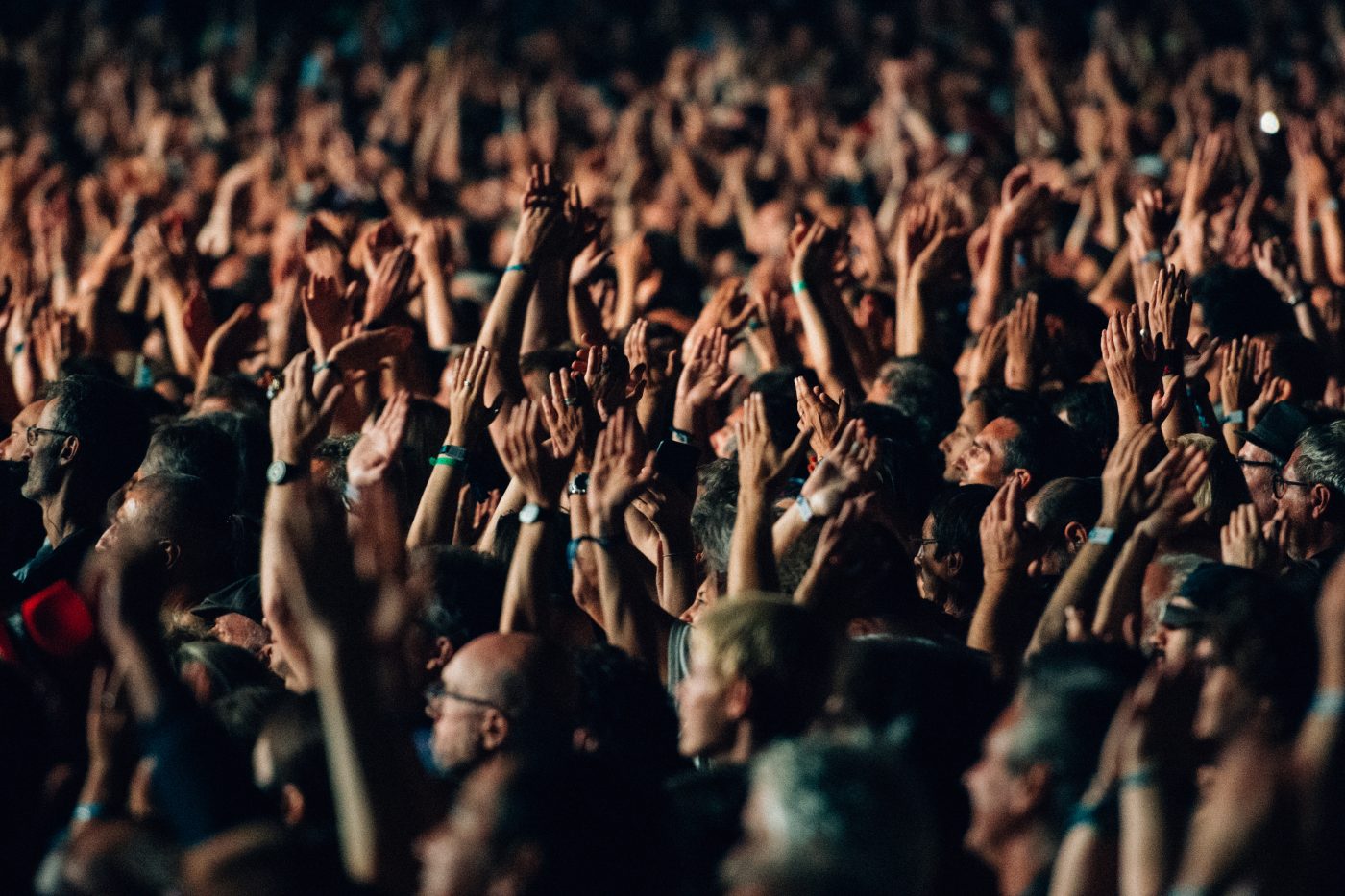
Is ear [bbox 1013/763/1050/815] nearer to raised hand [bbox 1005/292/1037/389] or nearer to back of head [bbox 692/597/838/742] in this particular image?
back of head [bbox 692/597/838/742]

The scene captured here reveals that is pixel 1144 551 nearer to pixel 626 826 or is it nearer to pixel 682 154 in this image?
pixel 626 826

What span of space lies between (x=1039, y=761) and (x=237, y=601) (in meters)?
2.33

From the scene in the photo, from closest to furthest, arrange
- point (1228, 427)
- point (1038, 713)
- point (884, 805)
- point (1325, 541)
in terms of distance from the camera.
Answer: point (884, 805) < point (1038, 713) < point (1325, 541) < point (1228, 427)

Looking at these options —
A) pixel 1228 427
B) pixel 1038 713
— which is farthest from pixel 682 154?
pixel 1038 713

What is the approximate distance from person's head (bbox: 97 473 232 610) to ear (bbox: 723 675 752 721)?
6.47ft

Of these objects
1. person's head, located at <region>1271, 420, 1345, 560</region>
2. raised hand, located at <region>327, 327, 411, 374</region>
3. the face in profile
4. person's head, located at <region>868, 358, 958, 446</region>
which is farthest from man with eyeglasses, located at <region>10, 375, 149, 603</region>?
person's head, located at <region>1271, 420, 1345, 560</region>

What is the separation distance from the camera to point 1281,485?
4.66m

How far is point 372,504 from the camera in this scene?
11.0ft

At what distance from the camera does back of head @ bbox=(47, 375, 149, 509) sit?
4871mm

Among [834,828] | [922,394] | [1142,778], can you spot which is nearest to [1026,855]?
[1142,778]

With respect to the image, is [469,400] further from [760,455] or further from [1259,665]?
[1259,665]

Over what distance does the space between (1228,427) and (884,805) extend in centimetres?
320

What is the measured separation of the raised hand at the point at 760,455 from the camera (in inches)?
145

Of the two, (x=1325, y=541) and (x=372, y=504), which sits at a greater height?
(x=372, y=504)
